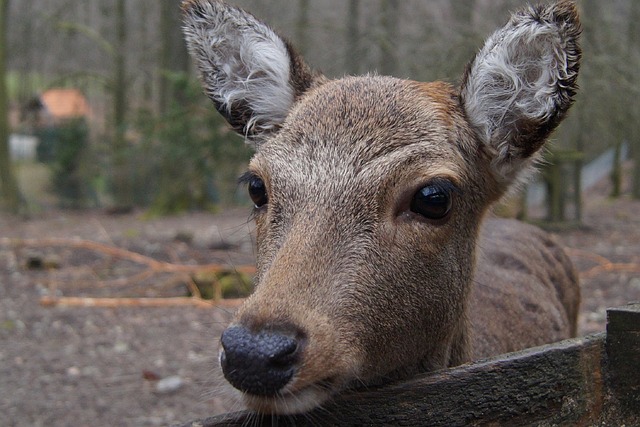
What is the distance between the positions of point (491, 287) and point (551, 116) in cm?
A: 162

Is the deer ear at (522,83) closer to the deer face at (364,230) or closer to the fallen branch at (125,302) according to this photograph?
the deer face at (364,230)

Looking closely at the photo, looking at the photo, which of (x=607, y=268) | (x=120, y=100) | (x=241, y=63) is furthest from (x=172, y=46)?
(x=241, y=63)

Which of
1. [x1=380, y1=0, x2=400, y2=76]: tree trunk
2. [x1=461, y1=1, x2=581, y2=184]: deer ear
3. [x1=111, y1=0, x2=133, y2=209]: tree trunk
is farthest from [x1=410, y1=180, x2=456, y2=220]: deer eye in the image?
[x1=111, y1=0, x2=133, y2=209]: tree trunk

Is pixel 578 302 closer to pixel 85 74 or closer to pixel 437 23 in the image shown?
pixel 437 23

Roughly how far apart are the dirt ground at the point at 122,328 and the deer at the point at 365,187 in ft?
1.68

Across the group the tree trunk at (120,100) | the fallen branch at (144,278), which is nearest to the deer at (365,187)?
the fallen branch at (144,278)

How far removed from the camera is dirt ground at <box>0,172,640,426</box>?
551cm

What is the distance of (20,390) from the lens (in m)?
5.79

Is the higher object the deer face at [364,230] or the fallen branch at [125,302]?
the deer face at [364,230]

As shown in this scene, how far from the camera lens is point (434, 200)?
2.82 m

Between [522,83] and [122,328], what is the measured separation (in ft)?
18.1

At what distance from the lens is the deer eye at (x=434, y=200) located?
2793 millimetres

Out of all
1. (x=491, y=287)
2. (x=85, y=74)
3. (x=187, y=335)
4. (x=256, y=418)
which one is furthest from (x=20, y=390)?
(x=85, y=74)

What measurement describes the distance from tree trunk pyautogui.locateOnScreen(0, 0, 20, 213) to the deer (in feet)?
51.6
